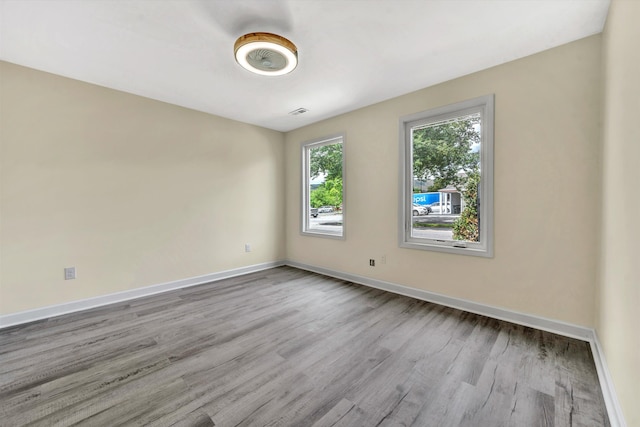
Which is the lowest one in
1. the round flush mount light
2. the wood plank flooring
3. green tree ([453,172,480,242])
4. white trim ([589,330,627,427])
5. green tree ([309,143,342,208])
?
the wood plank flooring

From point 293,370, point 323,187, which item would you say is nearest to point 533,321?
point 293,370

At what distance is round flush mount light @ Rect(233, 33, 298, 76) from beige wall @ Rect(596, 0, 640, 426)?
204cm

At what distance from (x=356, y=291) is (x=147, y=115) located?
3.58m

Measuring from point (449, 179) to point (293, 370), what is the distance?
2.55 m

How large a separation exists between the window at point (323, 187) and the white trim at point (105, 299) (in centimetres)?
147

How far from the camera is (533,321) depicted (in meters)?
2.39

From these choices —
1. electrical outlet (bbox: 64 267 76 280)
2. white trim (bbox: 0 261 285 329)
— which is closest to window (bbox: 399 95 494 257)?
white trim (bbox: 0 261 285 329)

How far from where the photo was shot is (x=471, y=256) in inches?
109

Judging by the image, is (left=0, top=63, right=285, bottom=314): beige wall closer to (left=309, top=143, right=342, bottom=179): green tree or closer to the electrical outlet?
the electrical outlet

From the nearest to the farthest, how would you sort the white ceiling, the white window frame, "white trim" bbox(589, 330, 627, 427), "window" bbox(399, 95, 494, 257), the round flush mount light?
"white trim" bbox(589, 330, 627, 427) → the white ceiling → the round flush mount light → "window" bbox(399, 95, 494, 257) → the white window frame

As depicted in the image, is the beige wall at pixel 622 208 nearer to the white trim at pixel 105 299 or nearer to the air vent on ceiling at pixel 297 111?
the air vent on ceiling at pixel 297 111

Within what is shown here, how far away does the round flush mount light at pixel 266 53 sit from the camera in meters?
2.01

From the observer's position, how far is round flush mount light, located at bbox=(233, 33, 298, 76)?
201 centimetres

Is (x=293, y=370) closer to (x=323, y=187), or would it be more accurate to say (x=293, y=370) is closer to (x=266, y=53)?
(x=266, y=53)
